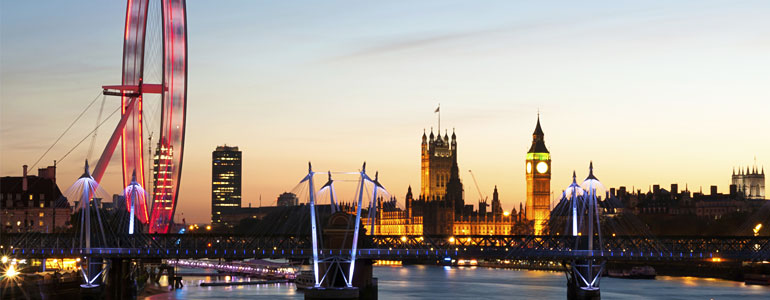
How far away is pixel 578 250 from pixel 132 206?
2771 centimetres

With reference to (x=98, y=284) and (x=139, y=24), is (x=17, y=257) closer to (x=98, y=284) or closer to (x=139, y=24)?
(x=98, y=284)

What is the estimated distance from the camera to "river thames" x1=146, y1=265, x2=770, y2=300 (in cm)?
9156

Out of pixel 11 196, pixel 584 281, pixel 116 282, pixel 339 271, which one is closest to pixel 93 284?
pixel 116 282

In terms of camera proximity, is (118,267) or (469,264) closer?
(118,267)

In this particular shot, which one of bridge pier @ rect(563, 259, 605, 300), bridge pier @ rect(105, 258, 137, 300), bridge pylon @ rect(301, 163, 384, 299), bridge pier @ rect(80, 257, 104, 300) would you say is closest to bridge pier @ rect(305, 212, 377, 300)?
bridge pylon @ rect(301, 163, 384, 299)

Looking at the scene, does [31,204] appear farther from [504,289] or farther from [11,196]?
[504,289]

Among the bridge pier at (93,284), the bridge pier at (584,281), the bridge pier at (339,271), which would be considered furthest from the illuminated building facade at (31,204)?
the bridge pier at (584,281)

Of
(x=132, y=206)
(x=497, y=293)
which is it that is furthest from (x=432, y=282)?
(x=132, y=206)

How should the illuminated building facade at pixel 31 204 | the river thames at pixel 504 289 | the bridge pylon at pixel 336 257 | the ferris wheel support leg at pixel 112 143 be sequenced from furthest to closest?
the illuminated building facade at pixel 31 204 → the river thames at pixel 504 289 → the bridge pylon at pixel 336 257 → the ferris wheel support leg at pixel 112 143

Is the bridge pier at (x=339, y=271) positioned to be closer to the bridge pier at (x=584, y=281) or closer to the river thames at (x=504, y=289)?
the river thames at (x=504, y=289)

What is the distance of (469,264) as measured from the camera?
576 feet

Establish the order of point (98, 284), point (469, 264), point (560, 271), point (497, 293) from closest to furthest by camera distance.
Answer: point (98, 284)
point (497, 293)
point (560, 271)
point (469, 264)

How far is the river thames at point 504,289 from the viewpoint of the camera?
9156 cm

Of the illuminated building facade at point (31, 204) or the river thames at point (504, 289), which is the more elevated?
the illuminated building facade at point (31, 204)
